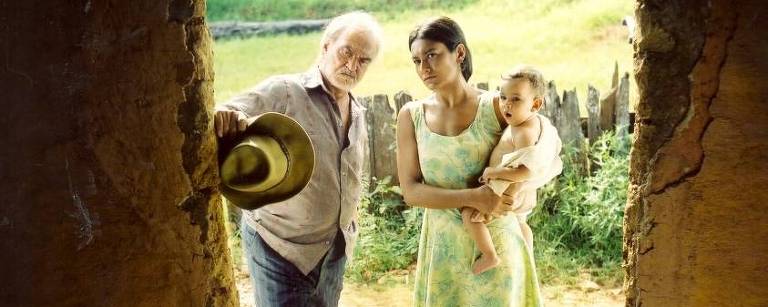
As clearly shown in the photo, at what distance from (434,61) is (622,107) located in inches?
129

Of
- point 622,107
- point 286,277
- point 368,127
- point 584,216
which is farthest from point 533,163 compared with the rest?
point 368,127

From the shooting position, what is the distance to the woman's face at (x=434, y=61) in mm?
2428

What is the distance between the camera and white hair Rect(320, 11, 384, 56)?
2.70 metres

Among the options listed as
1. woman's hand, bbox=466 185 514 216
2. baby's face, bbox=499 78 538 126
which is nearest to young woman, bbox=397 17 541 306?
woman's hand, bbox=466 185 514 216

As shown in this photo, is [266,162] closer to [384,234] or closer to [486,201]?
[486,201]

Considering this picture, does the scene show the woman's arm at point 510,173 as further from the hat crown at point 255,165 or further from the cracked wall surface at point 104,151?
the cracked wall surface at point 104,151

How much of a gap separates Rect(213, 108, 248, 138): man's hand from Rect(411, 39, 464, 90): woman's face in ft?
2.76

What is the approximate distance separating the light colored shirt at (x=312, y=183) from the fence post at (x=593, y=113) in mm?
3084

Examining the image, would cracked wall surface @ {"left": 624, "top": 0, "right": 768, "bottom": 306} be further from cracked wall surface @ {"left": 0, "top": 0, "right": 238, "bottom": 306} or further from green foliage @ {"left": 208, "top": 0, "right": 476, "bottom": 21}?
green foliage @ {"left": 208, "top": 0, "right": 476, "bottom": 21}

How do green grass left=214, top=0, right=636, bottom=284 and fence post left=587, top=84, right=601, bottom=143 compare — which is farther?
fence post left=587, top=84, right=601, bottom=143

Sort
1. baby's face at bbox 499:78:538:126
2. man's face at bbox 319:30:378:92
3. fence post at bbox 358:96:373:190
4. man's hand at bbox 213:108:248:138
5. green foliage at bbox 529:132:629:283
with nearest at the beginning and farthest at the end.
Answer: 1. man's hand at bbox 213:108:248:138
2. baby's face at bbox 499:78:538:126
3. man's face at bbox 319:30:378:92
4. green foliage at bbox 529:132:629:283
5. fence post at bbox 358:96:373:190

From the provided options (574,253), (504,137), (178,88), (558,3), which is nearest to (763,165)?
(504,137)

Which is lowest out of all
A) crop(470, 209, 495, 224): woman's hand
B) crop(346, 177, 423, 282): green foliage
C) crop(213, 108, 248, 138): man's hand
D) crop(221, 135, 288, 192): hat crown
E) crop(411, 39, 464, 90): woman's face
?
crop(346, 177, 423, 282): green foliage

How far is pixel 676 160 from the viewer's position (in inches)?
61.6
